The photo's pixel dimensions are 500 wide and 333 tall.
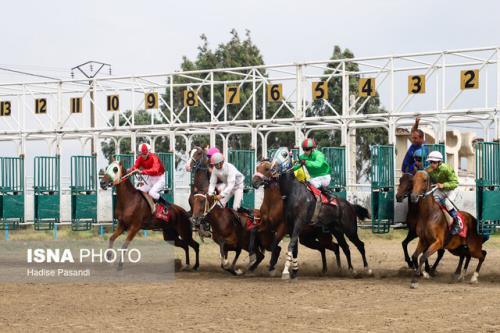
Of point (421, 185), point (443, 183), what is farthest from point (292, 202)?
point (443, 183)

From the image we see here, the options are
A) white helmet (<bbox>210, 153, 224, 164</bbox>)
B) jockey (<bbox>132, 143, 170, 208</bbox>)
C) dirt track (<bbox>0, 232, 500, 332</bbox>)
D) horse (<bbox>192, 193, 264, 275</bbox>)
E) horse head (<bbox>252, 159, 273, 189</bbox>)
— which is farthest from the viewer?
jockey (<bbox>132, 143, 170, 208</bbox>)

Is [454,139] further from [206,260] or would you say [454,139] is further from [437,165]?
[437,165]

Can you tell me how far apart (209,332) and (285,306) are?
6.77 ft

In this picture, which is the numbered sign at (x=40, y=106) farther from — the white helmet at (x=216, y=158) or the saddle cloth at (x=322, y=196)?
the saddle cloth at (x=322, y=196)

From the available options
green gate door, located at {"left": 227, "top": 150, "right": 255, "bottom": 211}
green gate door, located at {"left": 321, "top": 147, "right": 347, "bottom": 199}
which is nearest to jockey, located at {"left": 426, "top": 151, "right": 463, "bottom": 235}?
green gate door, located at {"left": 321, "top": 147, "right": 347, "bottom": 199}

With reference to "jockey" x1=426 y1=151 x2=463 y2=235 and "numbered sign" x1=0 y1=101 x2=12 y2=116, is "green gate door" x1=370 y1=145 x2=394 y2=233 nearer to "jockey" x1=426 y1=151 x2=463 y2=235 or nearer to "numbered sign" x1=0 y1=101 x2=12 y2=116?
"jockey" x1=426 y1=151 x2=463 y2=235

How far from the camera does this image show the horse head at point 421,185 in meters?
13.3

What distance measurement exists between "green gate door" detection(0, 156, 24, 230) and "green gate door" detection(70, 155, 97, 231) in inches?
53.9

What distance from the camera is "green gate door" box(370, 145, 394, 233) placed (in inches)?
615

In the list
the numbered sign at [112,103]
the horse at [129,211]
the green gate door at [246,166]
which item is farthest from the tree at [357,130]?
the horse at [129,211]

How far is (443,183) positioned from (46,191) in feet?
30.8

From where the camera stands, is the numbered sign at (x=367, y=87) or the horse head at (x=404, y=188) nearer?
Result: the horse head at (x=404, y=188)

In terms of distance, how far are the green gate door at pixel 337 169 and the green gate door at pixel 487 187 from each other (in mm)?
3667

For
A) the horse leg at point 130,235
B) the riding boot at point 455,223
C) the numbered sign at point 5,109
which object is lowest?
the horse leg at point 130,235
